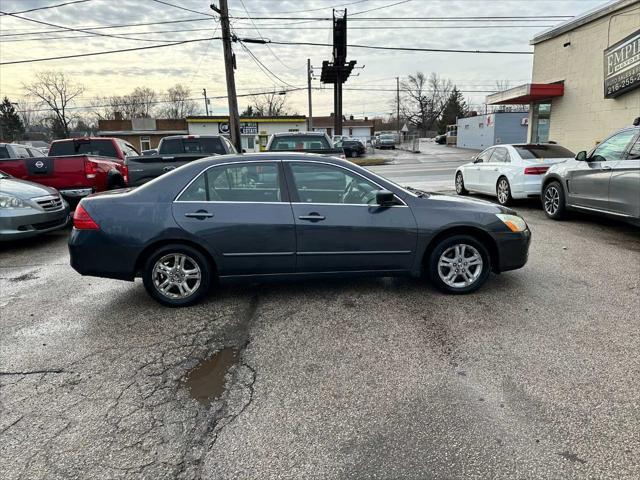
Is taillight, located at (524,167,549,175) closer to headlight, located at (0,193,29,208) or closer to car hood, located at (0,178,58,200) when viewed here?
car hood, located at (0,178,58,200)

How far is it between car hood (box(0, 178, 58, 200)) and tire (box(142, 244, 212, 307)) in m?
4.18

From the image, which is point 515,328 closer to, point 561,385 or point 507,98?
point 561,385

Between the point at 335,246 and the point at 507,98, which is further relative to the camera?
the point at 507,98

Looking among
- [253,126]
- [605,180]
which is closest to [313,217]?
[605,180]

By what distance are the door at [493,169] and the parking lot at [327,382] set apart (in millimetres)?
5630

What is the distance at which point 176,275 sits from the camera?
4.37 meters

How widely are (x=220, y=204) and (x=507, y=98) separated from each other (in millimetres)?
16803

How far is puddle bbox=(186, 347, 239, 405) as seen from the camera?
2.96 metres

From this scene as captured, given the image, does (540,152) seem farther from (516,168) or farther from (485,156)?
(485,156)

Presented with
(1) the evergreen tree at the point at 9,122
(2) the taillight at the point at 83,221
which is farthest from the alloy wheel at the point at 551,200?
(1) the evergreen tree at the point at 9,122

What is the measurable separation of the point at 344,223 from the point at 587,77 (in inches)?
562

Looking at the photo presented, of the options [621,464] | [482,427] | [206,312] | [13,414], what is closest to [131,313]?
[206,312]

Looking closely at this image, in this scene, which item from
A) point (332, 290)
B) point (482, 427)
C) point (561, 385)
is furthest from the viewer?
point (332, 290)

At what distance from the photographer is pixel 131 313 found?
14.3ft
